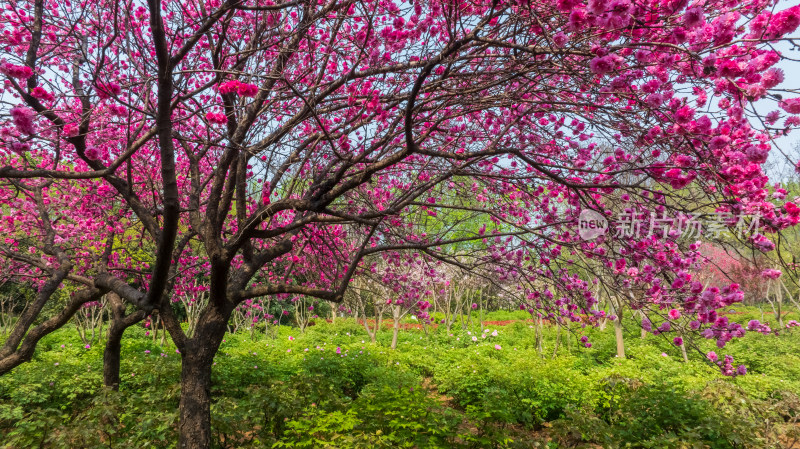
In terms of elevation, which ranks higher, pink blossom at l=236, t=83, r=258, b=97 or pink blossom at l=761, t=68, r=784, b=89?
pink blossom at l=236, t=83, r=258, b=97

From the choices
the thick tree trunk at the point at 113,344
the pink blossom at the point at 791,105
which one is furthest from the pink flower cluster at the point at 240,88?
the thick tree trunk at the point at 113,344

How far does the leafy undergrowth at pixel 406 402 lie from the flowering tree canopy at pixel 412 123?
0.83 meters

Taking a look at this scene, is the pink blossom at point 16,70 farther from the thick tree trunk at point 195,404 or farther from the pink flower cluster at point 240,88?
the thick tree trunk at point 195,404

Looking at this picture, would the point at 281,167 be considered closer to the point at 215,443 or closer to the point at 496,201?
the point at 496,201

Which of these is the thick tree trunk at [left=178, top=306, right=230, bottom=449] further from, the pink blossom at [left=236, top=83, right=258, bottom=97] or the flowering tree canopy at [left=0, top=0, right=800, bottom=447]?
the pink blossom at [left=236, top=83, right=258, bottom=97]

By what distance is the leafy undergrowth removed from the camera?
3576mm

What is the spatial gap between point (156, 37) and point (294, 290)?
2.32 meters

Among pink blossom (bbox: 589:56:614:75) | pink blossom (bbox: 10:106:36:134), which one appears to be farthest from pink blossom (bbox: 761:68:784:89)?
pink blossom (bbox: 10:106:36:134)

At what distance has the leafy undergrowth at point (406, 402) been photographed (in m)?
3.58

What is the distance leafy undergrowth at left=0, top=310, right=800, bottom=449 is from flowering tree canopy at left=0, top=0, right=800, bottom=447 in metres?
0.83

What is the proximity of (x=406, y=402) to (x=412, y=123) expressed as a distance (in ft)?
9.30

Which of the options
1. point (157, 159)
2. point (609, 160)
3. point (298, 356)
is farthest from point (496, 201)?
point (298, 356)

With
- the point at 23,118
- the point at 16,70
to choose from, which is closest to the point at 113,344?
the point at 23,118

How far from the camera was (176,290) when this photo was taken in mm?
9672
